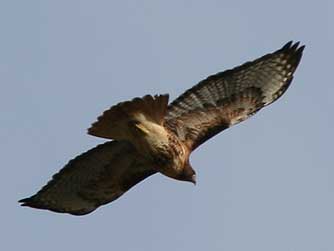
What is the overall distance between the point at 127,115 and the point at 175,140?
943mm

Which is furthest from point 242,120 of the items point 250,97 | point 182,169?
point 182,169

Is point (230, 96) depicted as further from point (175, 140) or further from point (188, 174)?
point (188, 174)

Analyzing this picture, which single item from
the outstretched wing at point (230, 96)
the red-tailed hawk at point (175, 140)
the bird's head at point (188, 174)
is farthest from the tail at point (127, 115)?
the outstretched wing at point (230, 96)

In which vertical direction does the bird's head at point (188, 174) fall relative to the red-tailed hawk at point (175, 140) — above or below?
below

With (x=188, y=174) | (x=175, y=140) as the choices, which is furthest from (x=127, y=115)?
(x=188, y=174)

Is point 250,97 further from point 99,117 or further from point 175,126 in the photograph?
point 99,117

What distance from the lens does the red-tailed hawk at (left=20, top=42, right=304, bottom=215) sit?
35.2ft

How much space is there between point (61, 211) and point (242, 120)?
2.43 metres

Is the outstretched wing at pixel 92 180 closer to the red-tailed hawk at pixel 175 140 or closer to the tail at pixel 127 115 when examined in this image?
the red-tailed hawk at pixel 175 140

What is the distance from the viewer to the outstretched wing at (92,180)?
1127cm

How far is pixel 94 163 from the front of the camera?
11.4 m

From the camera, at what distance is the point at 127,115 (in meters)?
10.0

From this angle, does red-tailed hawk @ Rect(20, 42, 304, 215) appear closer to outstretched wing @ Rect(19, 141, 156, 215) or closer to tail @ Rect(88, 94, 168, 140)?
outstretched wing @ Rect(19, 141, 156, 215)

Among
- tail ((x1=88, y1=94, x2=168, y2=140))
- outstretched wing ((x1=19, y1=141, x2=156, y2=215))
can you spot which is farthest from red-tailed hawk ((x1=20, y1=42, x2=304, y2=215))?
tail ((x1=88, y1=94, x2=168, y2=140))
